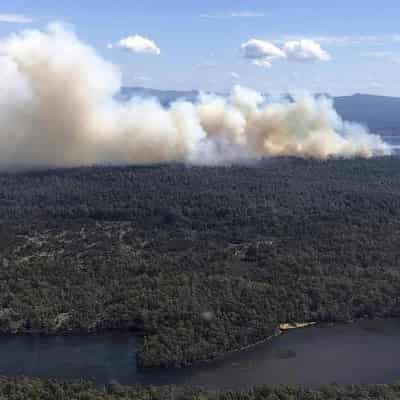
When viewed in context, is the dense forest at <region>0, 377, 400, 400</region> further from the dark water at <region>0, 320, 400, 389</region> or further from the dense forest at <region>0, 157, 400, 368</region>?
the dense forest at <region>0, 157, 400, 368</region>

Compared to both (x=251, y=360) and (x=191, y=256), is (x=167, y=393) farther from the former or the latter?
(x=191, y=256)

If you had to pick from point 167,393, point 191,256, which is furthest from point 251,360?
point 191,256

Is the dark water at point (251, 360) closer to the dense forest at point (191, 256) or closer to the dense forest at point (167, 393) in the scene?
the dense forest at point (191, 256)

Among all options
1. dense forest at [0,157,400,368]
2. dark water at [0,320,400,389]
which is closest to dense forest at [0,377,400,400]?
dark water at [0,320,400,389]

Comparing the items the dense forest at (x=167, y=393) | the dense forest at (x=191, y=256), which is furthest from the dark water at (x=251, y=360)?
the dense forest at (x=167, y=393)

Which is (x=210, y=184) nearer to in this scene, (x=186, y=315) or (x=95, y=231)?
(x=95, y=231)
